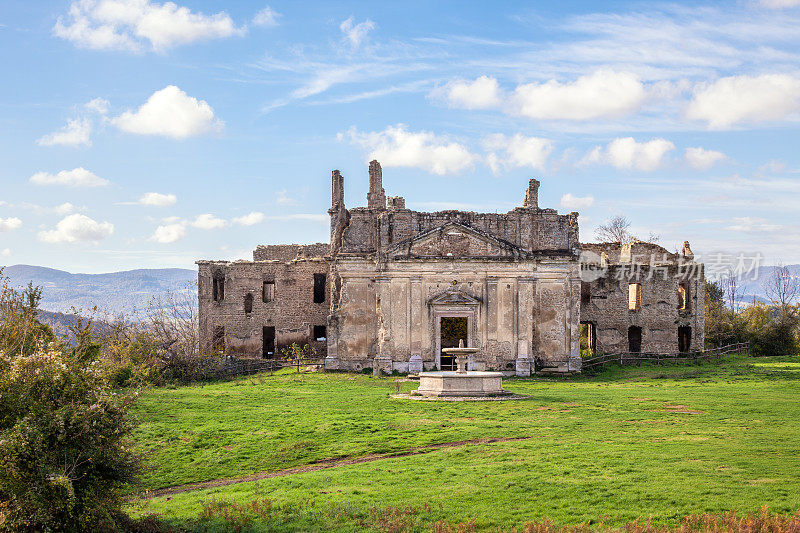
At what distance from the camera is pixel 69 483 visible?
13.2m

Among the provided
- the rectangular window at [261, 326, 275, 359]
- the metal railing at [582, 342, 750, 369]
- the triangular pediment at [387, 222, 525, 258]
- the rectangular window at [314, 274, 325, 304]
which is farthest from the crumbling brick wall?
the rectangular window at [261, 326, 275, 359]

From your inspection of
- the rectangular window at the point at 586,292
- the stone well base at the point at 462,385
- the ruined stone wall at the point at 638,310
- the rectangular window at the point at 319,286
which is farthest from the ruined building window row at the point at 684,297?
the stone well base at the point at 462,385

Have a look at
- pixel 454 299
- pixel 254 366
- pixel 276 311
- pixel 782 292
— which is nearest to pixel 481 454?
pixel 454 299

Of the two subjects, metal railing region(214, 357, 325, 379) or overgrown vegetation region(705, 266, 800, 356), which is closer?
metal railing region(214, 357, 325, 379)

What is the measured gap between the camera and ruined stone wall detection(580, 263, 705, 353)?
50.0 metres

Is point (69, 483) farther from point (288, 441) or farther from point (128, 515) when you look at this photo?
point (288, 441)

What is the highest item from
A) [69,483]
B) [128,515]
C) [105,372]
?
[105,372]

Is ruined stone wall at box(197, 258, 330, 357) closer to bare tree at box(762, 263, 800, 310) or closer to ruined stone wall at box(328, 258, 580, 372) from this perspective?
ruined stone wall at box(328, 258, 580, 372)

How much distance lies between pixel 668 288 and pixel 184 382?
95.6 feet

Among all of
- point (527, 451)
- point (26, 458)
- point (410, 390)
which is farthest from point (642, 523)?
point (410, 390)

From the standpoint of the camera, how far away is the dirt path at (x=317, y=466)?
60.4 ft

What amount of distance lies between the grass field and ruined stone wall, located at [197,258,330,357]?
15982mm

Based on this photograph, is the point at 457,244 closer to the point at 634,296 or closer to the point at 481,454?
the point at 634,296

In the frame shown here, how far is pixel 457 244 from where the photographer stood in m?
40.4
